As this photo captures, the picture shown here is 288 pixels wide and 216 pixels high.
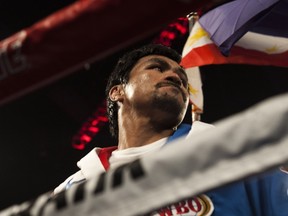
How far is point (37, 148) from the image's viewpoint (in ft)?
15.5

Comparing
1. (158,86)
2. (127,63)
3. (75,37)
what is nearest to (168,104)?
(158,86)

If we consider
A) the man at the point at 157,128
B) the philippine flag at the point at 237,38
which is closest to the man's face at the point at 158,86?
the man at the point at 157,128

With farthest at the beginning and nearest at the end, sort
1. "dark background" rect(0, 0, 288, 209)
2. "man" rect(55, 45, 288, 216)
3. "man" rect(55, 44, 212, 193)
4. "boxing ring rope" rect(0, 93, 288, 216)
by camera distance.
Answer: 1. "dark background" rect(0, 0, 288, 209)
2. "man" rect(55, 44, 212, 193)
3. "man" rect(55, 45, 288, 216)
4. "boxing ring rope" rect(0, 93, 288, 216)

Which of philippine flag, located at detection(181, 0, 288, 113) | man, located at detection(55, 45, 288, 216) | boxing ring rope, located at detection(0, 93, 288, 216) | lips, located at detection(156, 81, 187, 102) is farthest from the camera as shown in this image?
philippine flag, located at detection(181, 0, 288, 113)

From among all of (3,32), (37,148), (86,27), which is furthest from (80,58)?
(37,148)

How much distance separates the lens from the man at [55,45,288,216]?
4.28ft

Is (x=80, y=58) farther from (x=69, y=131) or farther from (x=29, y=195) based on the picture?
(x=29, y=195)

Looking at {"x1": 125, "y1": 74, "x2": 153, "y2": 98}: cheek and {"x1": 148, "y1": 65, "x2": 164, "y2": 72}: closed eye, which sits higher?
{"x1": 148, "y1": 65, "x2": 164, "y2": 72}: closed eye

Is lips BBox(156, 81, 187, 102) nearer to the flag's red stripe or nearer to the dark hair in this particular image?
the dark hair

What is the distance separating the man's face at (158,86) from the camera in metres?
1.63

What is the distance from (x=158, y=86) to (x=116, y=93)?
32 centimetres

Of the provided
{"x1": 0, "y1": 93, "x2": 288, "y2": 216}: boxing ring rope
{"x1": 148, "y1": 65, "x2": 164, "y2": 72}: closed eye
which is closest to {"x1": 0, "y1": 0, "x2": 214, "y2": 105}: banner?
{"x1": 0, "y1": 93, "x2": 288, "y2": 216}: boxing ring rope

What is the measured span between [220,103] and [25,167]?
6.44 ft

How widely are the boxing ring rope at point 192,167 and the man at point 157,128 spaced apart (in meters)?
0.72
